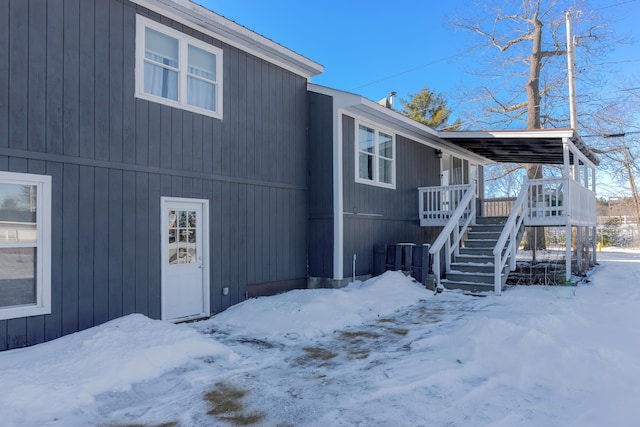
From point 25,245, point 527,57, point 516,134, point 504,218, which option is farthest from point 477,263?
point 527,57

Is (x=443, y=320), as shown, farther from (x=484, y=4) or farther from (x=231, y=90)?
(x=484, y=4)

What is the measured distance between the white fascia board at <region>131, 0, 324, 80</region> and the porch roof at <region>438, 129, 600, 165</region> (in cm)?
457

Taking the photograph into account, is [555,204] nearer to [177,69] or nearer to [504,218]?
[504,218]

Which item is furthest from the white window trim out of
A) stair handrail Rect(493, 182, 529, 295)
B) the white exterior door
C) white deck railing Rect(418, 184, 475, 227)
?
the white exterior door

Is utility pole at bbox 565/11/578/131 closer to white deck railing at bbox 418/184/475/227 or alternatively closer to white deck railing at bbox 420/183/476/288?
white deck railing at bbox 420/183/476/288

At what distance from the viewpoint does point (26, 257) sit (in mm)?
4918

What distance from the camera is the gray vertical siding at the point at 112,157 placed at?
495 cm

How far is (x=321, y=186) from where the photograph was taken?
28.9 ft

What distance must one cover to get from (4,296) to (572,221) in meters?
10.6

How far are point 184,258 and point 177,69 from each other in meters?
2.97

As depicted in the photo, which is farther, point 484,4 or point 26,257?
point 484,4

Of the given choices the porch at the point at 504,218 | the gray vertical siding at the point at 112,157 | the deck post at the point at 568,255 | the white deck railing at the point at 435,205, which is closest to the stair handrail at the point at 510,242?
the porch at the point at 504,218

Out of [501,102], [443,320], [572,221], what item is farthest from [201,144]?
[501,102]

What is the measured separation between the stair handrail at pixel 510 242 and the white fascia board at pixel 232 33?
5.24 m
